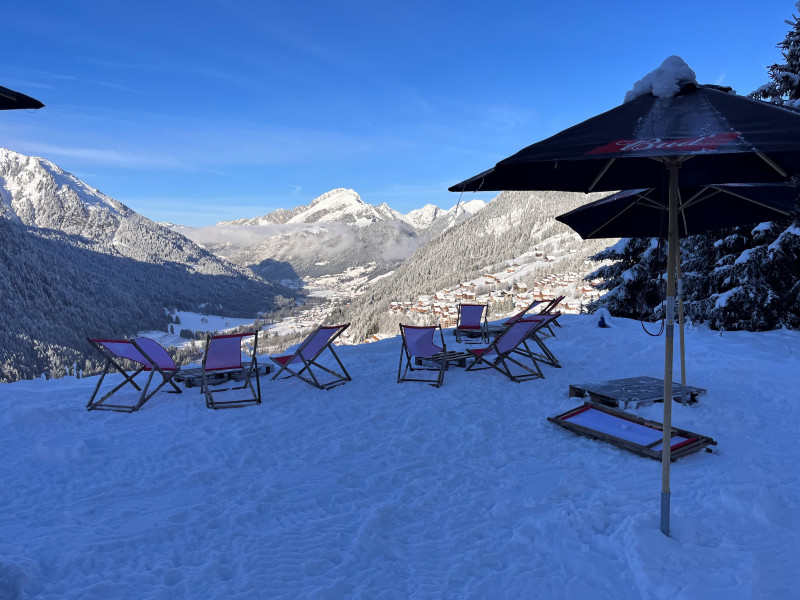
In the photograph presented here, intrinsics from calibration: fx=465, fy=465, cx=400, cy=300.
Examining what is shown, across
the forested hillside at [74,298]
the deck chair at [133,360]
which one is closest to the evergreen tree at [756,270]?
the deck chair at [133,360]

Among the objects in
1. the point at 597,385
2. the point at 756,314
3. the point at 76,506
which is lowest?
the point at 76,506

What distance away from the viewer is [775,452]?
4.05 m

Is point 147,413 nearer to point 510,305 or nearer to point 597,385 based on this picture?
point 597,385

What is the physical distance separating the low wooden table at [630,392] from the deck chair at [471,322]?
4.30 m

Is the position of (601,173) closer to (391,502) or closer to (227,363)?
(391,502)

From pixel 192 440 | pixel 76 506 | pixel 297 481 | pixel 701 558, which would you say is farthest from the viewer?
pixel 192 440

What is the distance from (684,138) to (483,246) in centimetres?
14432

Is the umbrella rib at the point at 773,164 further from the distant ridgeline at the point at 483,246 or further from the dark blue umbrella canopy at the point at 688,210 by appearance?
the distant ridgeline at the point at 483,246

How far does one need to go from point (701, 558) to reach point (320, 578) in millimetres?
2094

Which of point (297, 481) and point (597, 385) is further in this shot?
point (597, 385)

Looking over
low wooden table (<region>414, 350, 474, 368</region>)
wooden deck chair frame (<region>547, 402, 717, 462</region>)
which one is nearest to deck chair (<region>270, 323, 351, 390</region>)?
low wooden table (<region>414, 350, 474, 368</region>)

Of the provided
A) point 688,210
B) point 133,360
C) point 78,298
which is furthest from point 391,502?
point 78,298

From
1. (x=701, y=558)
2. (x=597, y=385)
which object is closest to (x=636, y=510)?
(x=701, y=558)

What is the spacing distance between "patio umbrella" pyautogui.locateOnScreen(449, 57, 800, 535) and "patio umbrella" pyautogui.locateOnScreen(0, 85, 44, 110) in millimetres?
2714
